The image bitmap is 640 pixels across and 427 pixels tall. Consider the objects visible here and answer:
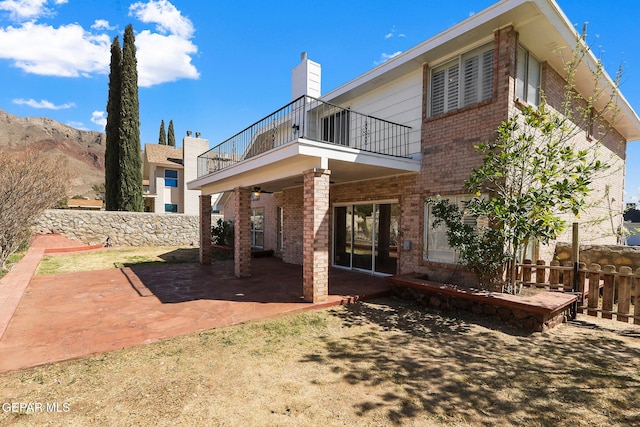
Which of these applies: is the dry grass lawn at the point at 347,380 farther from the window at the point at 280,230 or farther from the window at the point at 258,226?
the window at the point at 258,226

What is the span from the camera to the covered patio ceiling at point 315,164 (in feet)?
20.6

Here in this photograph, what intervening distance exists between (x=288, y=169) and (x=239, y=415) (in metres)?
5.40

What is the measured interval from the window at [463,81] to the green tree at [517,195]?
47.3 inches

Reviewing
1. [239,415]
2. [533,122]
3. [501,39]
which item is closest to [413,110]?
[501,39]

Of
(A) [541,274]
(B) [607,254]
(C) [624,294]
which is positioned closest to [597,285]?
(C) [624,294]

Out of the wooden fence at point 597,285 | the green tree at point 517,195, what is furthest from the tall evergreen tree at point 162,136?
the wooden fence at point 597,285

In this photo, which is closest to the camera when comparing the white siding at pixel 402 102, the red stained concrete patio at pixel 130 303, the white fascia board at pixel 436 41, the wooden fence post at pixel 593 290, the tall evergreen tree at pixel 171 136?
the red stained concrete patio at pixel 130 303

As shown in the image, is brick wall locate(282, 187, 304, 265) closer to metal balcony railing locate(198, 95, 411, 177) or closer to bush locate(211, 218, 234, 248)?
metal balcony railing locate(198, 95, 411, 177)

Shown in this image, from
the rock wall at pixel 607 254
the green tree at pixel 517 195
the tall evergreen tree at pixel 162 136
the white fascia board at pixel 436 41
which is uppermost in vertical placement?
the tall evergreen tree at pixel 162 136

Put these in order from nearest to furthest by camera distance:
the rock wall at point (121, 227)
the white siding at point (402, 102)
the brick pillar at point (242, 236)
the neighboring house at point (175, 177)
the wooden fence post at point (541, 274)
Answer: the wooden fence post at point (541, 274), the white siding at point (402, 102), the brick pillar at point (242, 236), the rock wall at point (121, 227), the neighboring house at point (175, 177)

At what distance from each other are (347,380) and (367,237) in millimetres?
6368

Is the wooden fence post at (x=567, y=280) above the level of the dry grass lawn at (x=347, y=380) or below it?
above

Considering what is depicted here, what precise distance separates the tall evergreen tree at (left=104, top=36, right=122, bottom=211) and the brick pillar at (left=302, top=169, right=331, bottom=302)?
Answer: 20919 mm

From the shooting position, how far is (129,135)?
2200 centimetres
